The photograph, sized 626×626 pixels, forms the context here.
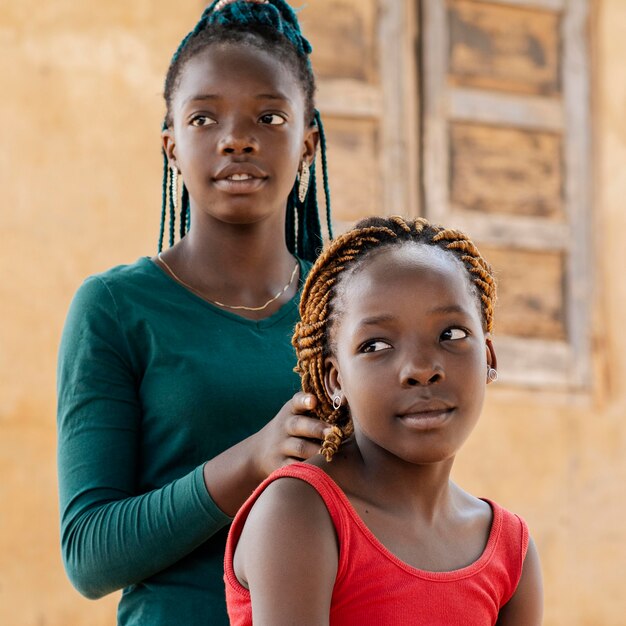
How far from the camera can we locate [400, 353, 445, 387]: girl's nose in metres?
1.67

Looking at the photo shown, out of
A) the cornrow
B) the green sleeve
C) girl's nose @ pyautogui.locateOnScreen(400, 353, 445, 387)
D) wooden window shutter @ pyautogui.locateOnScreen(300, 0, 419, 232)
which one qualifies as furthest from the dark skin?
wooden window shutter @ pyautogui.locateOnScreen(300, 0, 419, 232)

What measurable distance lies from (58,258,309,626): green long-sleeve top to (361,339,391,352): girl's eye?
0.44m

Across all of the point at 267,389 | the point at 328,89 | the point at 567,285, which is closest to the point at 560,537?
the point at 567,285

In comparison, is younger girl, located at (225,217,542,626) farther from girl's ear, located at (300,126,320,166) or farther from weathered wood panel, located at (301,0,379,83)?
weathered wood panel, located at (301,0,379,83)

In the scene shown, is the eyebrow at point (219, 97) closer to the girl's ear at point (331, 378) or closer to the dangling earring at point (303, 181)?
the dangling earring at point (303, 181)

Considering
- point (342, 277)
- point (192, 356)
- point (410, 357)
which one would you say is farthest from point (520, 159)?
point (410, 357)

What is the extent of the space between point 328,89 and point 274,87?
3203 millimetres

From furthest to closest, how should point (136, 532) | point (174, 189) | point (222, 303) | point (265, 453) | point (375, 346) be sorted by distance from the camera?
point (174, 189)
point (222, 303)
point (136, 532)
point (265, 453)
point (375, 346)

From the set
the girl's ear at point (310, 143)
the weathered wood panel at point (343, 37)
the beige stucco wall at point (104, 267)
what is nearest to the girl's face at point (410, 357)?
the girl's ear at point (310, 143)

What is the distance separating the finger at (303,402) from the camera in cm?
178

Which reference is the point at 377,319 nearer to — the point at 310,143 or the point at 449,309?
the point at 449,309

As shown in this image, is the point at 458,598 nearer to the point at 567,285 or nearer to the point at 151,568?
the point at 151,568

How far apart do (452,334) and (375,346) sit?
0.10m

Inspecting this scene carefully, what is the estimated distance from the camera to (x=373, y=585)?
5.42 ft
